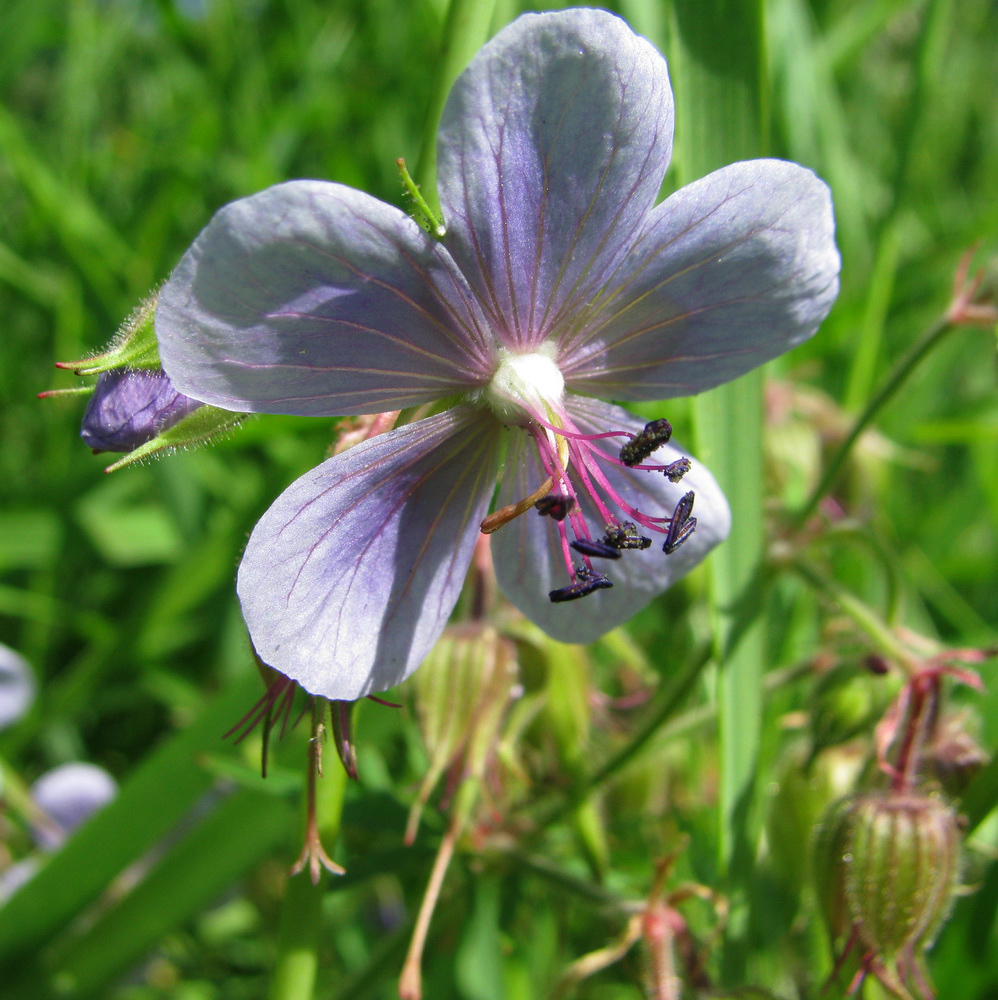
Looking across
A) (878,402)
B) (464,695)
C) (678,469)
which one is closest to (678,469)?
(678,469)

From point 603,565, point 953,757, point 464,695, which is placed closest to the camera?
point 603,565

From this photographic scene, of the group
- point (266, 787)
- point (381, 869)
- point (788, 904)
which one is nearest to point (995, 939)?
point (788, 904)

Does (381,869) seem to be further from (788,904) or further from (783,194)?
(783,194)

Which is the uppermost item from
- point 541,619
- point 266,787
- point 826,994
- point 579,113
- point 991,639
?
point 579,113

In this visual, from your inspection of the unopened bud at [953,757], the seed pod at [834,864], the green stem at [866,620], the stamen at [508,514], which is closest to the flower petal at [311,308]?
the stamen at [508,514]

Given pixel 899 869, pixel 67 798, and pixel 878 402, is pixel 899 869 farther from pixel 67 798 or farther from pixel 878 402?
pixel 67 798

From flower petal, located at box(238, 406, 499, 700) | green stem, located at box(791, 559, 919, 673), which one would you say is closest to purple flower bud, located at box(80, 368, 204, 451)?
flower petal, located at box(238, 406, 499, 700)

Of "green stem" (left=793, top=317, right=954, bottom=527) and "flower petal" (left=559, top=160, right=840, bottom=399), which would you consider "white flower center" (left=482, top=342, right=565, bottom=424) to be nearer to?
"flower petal" (left=559, top=160, right=840, bottom=399)
